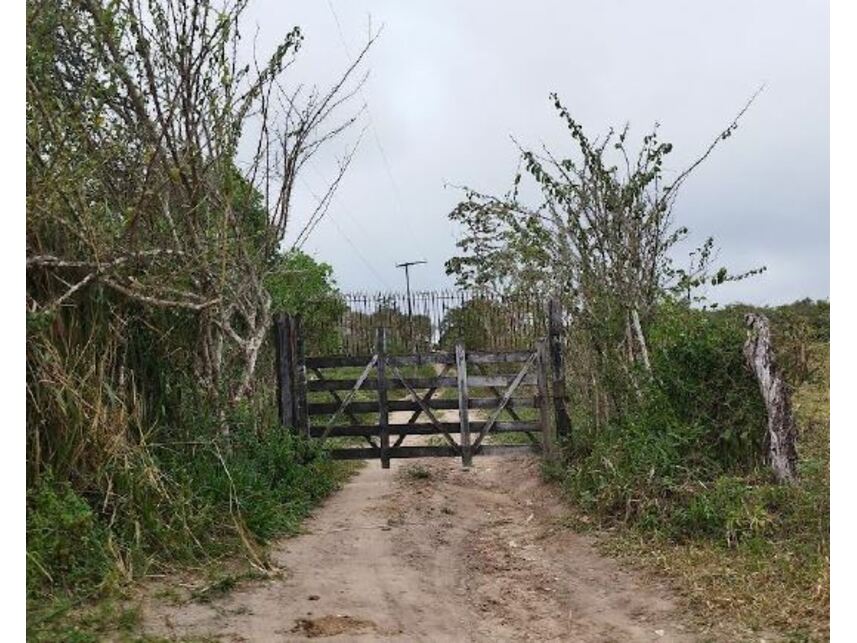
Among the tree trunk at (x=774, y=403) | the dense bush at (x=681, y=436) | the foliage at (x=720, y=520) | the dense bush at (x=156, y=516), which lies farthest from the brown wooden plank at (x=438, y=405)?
the tree trunk at (x=774, y=403)

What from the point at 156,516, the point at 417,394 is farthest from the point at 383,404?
the point at 156,516

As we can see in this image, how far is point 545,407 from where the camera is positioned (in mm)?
10711

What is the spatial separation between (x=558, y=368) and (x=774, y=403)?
3.34 metres

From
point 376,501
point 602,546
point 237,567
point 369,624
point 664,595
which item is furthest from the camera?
point 376,501

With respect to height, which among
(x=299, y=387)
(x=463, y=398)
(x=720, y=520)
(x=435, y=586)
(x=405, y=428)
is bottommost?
(x=435, y=586)

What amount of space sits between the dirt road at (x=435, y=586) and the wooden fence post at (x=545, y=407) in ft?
3.18

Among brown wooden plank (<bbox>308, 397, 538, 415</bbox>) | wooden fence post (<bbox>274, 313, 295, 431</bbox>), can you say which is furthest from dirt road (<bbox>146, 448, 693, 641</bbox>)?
wooden fence post (<bbox>274, 313, 295, 431</bbox>)

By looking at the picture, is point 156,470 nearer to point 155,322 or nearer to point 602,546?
point 155,322

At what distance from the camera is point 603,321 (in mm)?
10227

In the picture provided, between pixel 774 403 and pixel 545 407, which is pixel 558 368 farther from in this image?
pixel 774 403

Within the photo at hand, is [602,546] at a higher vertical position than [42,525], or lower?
lower

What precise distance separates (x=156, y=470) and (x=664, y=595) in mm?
3682

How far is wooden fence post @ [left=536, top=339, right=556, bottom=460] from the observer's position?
35.0 feet

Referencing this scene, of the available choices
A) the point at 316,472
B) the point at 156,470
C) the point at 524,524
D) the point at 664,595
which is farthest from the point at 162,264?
the point at 664,595
